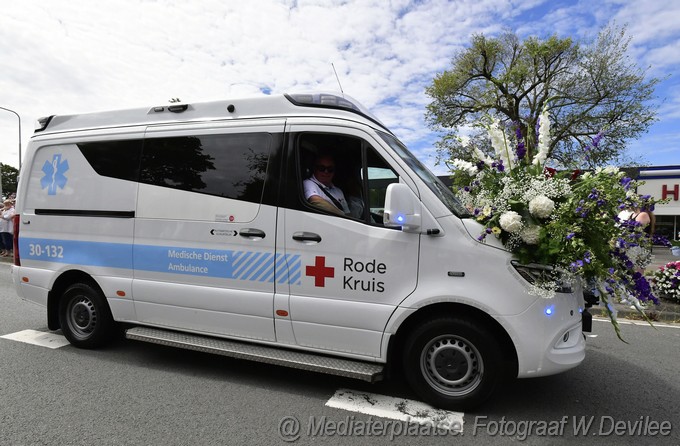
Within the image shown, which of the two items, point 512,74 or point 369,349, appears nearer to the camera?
point 369,349

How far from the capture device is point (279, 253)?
11.7ft

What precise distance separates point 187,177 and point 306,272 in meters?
1.55

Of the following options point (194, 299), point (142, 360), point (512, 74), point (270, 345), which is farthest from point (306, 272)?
point (512, 74)

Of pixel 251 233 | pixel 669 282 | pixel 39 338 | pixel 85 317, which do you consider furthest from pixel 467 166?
pixel 669 282

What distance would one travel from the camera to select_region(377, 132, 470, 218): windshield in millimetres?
3318

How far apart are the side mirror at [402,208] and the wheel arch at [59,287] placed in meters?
3.42

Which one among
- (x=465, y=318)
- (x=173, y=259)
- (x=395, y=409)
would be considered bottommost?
(x=395, y=409)

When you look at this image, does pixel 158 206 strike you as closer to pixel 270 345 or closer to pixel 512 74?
pixel 270 345

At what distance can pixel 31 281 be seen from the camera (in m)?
4.82

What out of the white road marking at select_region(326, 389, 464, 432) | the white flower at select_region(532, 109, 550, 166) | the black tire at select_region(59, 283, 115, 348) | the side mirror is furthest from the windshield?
the black tire at select_region(59, 283, 115, 348)

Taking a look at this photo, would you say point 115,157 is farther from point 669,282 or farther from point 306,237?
point 669,282

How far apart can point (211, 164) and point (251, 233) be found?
0.82 meters

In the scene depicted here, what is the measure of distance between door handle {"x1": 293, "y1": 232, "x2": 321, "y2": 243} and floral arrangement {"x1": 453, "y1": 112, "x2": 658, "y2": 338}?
1266mm

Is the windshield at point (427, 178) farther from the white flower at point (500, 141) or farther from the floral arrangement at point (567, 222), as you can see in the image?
the white flower at point (500, 141)
